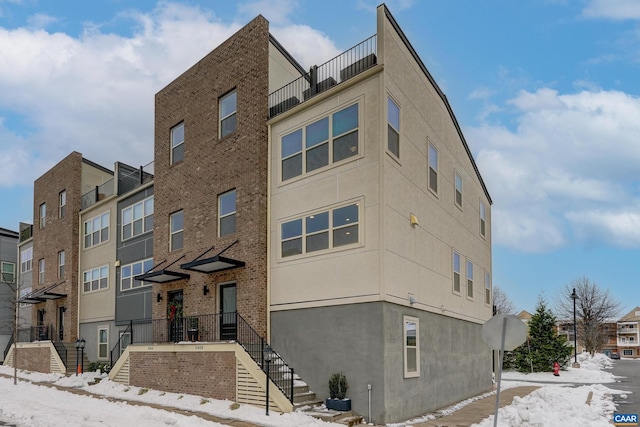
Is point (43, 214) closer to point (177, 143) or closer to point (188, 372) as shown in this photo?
point (177, 143)

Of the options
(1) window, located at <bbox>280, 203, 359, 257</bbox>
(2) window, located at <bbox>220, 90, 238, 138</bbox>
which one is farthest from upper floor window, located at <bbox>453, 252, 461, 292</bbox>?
(2) window, located at <bbox>220, 90, 238, 138</bbox>

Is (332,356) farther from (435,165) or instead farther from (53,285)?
(53,285)

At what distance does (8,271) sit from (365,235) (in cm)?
3314

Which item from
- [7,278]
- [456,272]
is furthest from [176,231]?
[7,278]

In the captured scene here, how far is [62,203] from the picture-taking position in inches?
1175

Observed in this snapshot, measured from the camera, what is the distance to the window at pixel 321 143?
1480 centimetres

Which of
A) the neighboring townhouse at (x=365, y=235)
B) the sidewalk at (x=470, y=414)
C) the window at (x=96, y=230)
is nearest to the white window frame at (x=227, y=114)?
the neighboring townhouse at (x=365, y=235)

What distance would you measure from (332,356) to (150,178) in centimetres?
1349

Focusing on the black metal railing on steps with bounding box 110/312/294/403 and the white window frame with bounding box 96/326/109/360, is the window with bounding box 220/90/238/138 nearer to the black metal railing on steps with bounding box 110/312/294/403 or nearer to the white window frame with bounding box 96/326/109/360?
the black metal railing on steps with bounding box 110/312/294/403

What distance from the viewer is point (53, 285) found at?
29469 mm

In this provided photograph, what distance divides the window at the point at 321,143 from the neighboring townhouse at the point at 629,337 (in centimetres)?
10347

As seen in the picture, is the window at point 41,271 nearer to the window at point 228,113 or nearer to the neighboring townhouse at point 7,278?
→ the neighboring townhouse at point 7,278

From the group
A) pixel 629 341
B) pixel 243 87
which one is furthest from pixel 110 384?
pixel 629 341

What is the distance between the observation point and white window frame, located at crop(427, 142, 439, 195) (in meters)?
17.9
